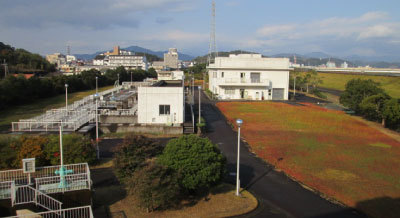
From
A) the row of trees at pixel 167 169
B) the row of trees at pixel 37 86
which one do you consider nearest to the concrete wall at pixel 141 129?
the row of trees at pixel 167 169

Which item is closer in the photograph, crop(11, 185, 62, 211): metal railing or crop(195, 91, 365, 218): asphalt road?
crop(11, 185, 62, 211): metal railing

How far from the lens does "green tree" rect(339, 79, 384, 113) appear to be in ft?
103

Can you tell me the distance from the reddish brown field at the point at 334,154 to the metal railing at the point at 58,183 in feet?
29.1

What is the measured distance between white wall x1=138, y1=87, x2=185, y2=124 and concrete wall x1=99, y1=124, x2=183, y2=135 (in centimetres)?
102

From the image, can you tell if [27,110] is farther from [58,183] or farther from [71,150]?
[58,183]

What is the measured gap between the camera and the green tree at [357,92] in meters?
31.4

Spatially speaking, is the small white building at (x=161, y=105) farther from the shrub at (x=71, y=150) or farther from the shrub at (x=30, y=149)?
the shrub at (x=30, y=149)

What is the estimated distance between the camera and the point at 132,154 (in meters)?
11.5

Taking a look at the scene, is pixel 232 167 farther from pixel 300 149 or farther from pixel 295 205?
pixel 300 149

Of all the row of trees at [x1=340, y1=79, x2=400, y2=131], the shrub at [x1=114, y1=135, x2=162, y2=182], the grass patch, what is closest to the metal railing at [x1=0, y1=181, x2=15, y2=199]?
the grass patch

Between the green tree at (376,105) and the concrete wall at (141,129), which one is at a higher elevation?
the green tree at (376,105)

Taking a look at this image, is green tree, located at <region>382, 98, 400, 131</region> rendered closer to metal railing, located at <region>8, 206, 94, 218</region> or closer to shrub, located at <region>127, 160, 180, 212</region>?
shrub, located at <region>127, 160, 180, 212</region>

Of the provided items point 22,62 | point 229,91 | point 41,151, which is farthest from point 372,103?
point 22,62

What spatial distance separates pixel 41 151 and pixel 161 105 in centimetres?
1042
